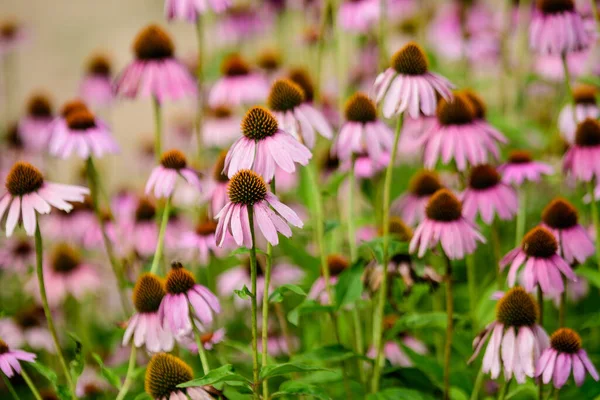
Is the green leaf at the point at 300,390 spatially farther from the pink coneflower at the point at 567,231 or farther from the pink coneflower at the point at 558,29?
the pink coneflower at the point at 558,29

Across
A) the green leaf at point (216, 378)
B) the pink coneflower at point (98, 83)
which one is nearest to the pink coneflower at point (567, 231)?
the green leaf at point (216, 378)

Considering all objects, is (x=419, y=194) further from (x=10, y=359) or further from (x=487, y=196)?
(x=10, y=359)

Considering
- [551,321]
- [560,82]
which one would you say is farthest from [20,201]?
[560,82]

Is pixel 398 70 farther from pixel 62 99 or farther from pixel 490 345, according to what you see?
pixel 62 99

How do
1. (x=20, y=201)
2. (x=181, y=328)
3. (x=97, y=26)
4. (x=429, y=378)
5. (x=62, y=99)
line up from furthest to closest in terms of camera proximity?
(x=97, y=26)
(x=62, y=99)
(x=429, y=378)
(x=20, y=201)
(x=181, y=328)

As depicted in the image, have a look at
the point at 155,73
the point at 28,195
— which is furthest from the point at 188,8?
the point at 28,195

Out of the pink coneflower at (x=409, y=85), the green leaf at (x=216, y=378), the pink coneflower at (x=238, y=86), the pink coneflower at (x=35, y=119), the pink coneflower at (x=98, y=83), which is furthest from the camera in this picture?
the pink coneflower at (x=35, y=119)
